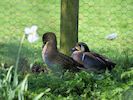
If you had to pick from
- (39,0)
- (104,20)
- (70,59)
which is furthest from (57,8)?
(70,59)

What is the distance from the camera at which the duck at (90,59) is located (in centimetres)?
560

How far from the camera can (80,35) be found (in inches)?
323

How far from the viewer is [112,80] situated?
177 inches

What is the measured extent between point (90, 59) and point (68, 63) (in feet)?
1.59

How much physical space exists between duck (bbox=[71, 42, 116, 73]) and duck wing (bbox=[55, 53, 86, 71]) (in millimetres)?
219

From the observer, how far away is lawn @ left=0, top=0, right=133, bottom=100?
14.5 ft

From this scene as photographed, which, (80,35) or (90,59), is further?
(80,35)

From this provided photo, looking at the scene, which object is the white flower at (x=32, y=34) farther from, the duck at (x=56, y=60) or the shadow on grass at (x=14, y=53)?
the shadow on grass at (x=14, y=53)

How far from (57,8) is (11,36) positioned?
1589mm

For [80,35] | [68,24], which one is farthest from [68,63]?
[80,35]

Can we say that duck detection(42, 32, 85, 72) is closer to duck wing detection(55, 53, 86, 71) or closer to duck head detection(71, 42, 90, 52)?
duck wing detection(55, 53, 86, 71)

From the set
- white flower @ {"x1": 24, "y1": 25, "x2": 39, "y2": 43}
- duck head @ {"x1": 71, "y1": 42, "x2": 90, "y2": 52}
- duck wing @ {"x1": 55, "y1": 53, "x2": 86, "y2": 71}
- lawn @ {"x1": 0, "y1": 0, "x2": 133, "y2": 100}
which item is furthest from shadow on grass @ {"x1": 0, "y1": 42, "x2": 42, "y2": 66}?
white flower @ {"x1": 24, "y1": 25, "x2": 39, "y2": 43}

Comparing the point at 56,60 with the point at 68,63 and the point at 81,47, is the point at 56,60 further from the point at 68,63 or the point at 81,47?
the point at 81,47

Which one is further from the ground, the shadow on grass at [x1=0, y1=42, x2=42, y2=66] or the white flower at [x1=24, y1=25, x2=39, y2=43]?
the white flower at [x1=24, y1=25, x2=39, y2=43]
